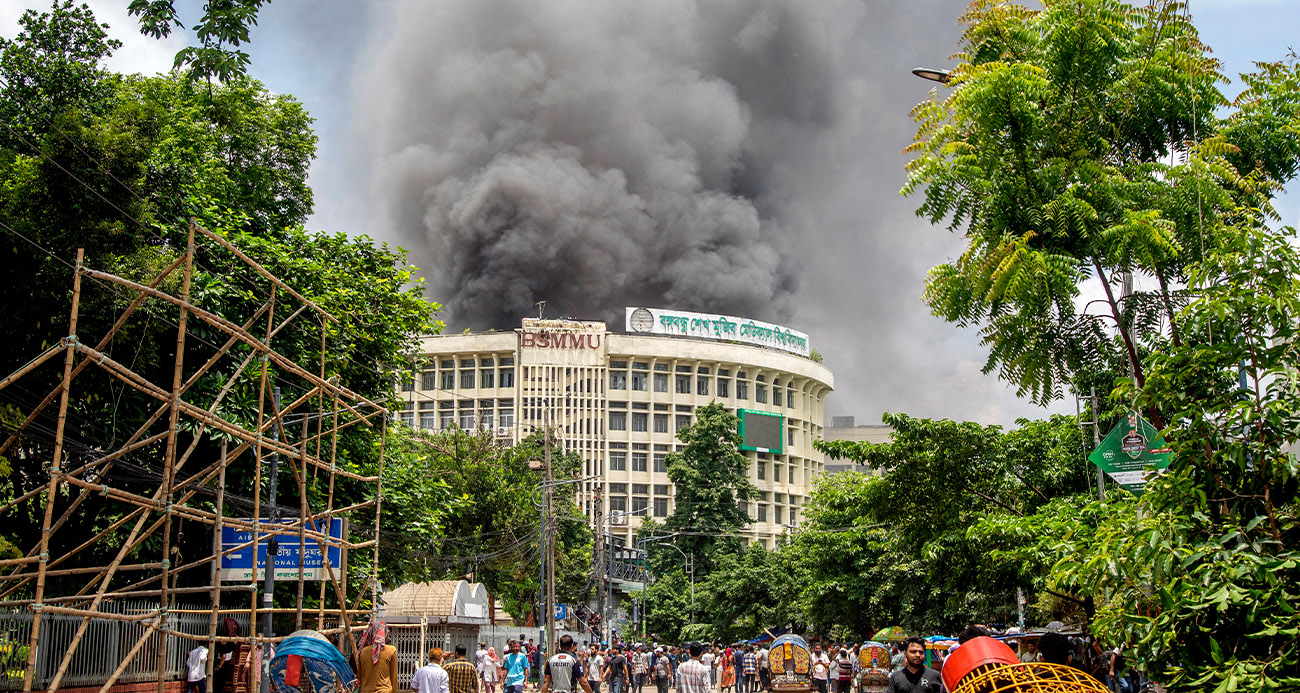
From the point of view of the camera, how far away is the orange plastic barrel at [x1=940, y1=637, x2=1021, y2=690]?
22.1 ft

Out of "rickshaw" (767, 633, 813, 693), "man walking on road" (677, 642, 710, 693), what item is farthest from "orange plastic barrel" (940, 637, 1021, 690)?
"rickshaw" (767, 633, 813, 693)

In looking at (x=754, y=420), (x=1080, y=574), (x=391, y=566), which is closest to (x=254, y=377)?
(x=391, y=566)

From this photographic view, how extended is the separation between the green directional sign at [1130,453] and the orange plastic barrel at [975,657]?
358 cm

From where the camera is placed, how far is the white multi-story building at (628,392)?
85188mm

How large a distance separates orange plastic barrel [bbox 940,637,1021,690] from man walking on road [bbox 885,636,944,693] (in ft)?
6.05

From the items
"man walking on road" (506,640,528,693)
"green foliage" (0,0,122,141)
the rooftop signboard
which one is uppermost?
the rooftop signboard

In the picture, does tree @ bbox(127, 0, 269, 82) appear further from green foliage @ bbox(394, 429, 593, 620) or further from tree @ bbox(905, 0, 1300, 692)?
green foliage @ bbox(394, 429, 593, 620)

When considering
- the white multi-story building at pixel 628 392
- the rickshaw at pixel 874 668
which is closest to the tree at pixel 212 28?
the rickshaw at pixel 874 668

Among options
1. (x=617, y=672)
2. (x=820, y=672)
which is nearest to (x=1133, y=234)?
(x=820, y=672)

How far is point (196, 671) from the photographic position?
1859 cm

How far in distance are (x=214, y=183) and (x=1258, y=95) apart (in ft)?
71.7

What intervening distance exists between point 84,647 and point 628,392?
72.2 meters

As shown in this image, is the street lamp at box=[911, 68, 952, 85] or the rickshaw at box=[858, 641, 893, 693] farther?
the rickshaw at box=[858, 641, 893, 693]

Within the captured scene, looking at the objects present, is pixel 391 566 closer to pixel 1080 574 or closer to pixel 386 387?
pixel 386 387
